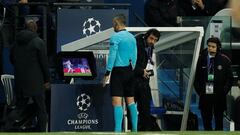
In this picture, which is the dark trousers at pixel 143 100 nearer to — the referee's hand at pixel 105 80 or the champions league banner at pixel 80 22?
the referee's hand at pixel 105 80

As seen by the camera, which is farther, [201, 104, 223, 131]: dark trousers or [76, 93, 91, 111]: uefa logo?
[76, 93, 91, 111]: uefa logo

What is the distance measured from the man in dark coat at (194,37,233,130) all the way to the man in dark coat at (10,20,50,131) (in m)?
3.00

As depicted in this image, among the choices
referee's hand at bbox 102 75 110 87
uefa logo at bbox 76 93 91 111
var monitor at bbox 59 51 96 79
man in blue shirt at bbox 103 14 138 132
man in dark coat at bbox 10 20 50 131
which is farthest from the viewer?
var monitor at bbox 59 51 96 79

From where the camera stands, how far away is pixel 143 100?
568 inches

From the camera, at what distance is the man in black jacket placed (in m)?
14.4

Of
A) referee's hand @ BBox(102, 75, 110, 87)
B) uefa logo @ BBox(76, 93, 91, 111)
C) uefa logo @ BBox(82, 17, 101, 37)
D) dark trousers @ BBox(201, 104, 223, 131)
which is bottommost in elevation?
dark trousers @ BBox(201, 104, 223, 131)

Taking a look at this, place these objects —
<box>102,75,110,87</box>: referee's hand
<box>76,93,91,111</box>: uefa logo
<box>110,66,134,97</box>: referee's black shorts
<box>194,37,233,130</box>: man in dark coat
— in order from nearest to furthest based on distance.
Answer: <box>110,66,134,97</box>: referee's black shorts → <box>102,75,110,87</box>: referee's hand → <box>194,37,233,130</box>: man in dark coat → <box>76,93,91,111</box>: uefa logo

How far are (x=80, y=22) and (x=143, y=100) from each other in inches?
93.6

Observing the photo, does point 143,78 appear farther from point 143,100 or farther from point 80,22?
point 80,22

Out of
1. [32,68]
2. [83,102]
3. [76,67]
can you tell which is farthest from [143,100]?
[32,68]

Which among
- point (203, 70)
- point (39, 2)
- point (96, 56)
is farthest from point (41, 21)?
point (203, 70)

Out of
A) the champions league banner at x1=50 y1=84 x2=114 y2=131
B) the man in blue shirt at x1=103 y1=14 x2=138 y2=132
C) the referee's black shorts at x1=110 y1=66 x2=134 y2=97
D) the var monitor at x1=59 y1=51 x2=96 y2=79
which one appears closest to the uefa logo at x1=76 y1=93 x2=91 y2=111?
the champions league banner at x1=50 y1=84 x2=114 y2=131

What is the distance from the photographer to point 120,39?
13.6 meters

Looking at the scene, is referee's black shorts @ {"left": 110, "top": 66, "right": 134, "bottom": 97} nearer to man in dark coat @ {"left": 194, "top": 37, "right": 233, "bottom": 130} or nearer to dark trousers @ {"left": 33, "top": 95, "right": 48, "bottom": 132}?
dark trousers @ {"left": 33, "top": 95, "right": 48, "bottom": 132}
